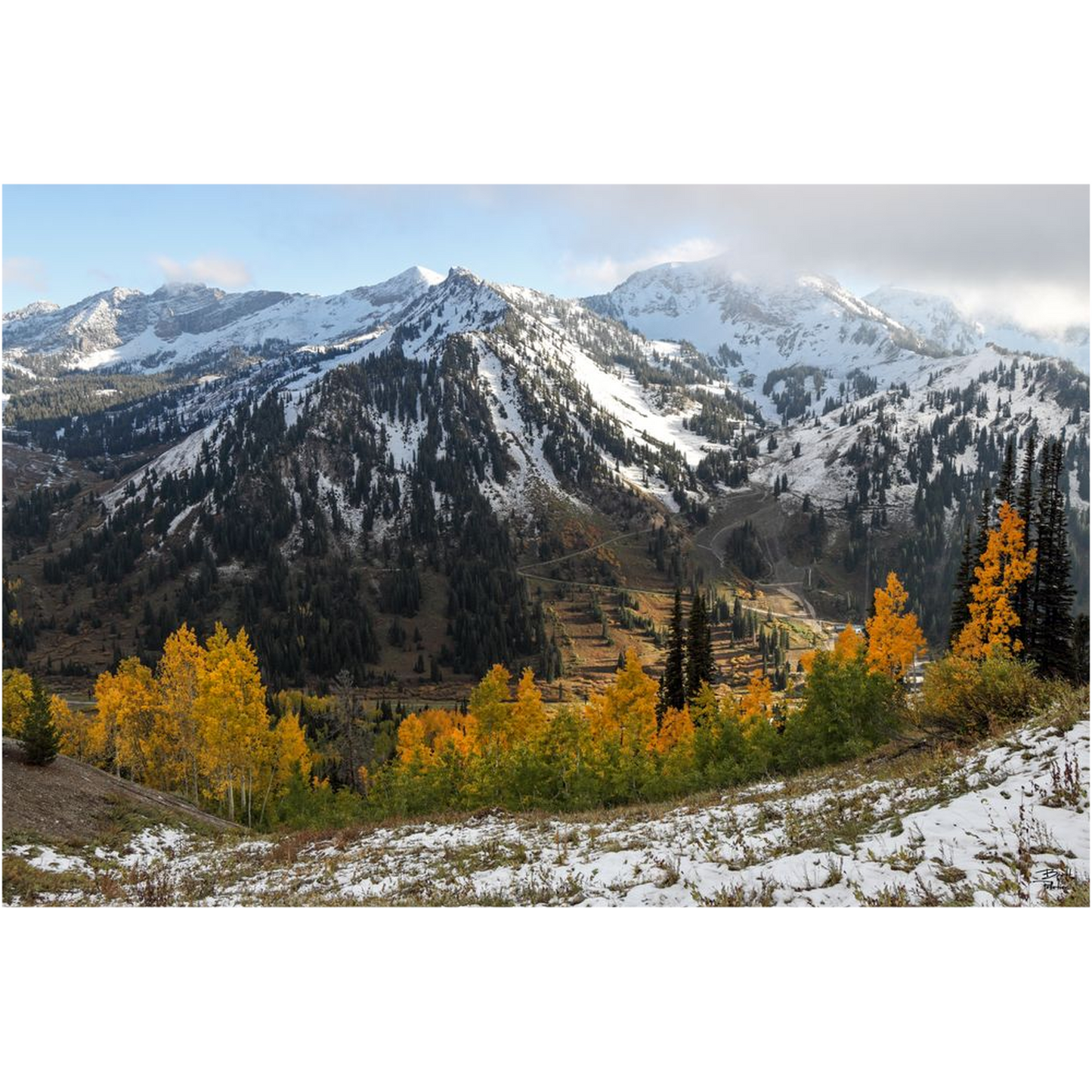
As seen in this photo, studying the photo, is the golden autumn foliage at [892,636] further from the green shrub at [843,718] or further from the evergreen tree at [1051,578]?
the green shrub at [843,718]

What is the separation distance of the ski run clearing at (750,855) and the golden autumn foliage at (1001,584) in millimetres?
16718

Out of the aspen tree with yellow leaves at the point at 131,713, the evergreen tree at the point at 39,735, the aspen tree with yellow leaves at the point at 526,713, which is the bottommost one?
the aspen tree with yellow leaves at the point at 131,713

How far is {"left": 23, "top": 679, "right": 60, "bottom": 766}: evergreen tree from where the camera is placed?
17.7m

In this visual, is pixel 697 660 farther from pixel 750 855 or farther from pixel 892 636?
pixel 750 855

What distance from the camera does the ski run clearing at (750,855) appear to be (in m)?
7.02

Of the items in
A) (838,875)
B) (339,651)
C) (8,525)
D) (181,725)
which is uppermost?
(8,525)

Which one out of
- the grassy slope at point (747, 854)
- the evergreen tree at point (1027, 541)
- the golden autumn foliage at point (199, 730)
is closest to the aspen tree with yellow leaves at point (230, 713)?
the golden autumn foliage at point (199, 730)

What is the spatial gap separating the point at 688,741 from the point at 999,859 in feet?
60.5

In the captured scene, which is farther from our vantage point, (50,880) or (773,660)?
(773,660)

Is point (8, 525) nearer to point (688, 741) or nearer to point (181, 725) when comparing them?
point (181, 725)

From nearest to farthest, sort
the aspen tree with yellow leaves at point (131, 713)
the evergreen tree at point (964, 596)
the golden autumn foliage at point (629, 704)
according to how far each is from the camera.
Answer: the evergreen tree at point (964, 596) < the golden autumn foliage at point (629, 704) < the aspen tree with yellow leaves at point (131, 713)

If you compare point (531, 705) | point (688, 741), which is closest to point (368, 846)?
point (688, 741)

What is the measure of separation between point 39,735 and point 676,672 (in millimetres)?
33626

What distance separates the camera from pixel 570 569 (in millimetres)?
174125
